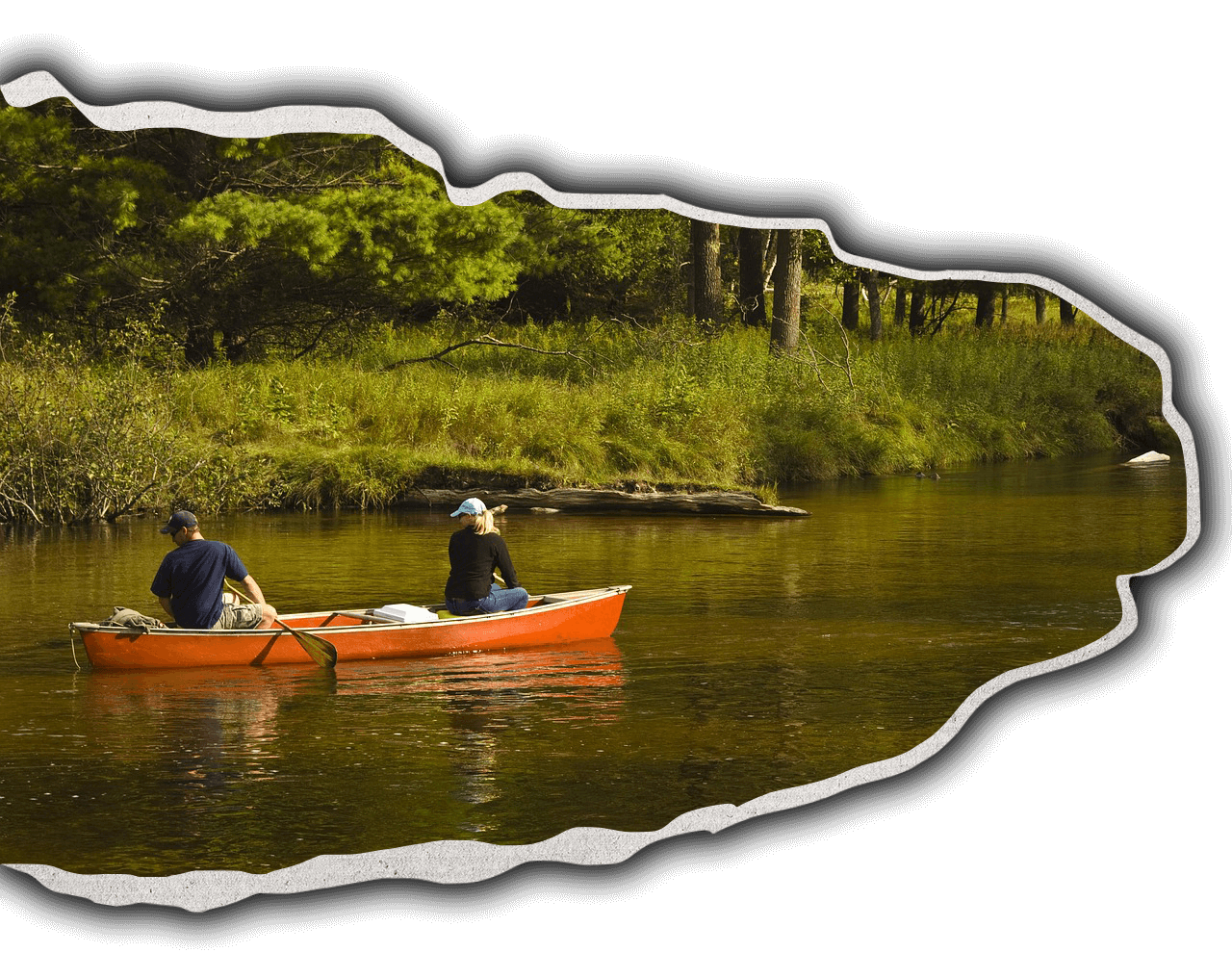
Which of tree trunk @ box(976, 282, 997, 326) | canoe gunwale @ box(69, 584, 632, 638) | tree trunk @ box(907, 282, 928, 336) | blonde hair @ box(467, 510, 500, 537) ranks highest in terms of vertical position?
tree trunk @ box(907, 282, 928, 336)

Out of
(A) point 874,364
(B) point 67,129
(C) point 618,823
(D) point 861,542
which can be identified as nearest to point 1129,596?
(C) point 618,823

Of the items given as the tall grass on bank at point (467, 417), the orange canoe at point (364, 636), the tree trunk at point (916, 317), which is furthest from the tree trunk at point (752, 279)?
the orange canoe at point (364, 636)

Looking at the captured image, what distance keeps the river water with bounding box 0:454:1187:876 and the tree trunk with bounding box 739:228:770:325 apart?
2297 millimetres

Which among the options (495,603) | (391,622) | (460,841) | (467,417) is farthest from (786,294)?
(460,841)

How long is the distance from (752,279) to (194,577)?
21.1ft

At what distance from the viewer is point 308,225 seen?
1293 centimetres

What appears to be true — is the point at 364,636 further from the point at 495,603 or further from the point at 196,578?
the point at 196,578

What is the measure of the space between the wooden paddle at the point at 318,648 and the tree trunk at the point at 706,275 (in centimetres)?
405

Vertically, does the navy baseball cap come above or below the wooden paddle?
above

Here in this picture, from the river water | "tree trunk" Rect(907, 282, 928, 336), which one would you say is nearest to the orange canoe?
the river water

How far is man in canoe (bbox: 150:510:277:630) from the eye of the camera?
387 inches

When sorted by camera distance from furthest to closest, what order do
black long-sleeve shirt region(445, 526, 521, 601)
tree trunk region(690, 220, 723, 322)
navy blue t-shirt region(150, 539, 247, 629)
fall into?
tree trunk region(690, 220, 723, 322) < black long-sleeve shirt region(445, 526, 521, 601) < navy blue t-shirt region(150, 539, 247, 629)

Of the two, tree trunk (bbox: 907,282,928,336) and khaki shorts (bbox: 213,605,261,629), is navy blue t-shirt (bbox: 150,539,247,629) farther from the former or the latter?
tree trunk (bbox: 907,282,928,336)

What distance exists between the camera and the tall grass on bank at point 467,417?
1641 cm
